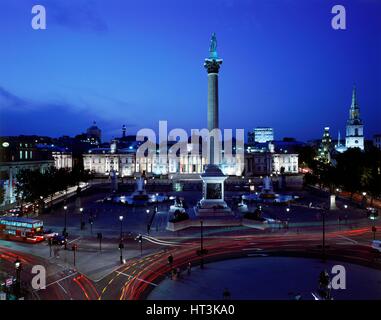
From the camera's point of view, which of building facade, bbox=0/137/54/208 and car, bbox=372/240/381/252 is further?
building facade, bbox=0/137/54/208

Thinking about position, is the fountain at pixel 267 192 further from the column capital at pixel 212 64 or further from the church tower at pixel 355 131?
the church tower at pixel 355 131

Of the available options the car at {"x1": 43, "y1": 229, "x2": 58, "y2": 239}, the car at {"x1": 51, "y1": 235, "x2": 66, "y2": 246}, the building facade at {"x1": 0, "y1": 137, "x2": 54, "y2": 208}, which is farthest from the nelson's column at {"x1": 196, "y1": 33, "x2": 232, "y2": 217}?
the building facade at {"x1": 0, "y1": 137, "x2": 54, "y2": 208}

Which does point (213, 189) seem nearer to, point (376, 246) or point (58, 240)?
point (58, 240)

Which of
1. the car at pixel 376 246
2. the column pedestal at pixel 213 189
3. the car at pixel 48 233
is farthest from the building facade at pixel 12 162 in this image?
the car at pixel 376 246

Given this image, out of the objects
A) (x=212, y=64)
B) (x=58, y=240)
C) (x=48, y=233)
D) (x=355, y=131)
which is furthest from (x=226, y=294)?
(x=355, y=131)

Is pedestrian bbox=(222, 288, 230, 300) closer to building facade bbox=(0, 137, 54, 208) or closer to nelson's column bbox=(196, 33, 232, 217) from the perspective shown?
nelson's column bbox=(196, 33, 232, 217)

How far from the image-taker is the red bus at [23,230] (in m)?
36.5

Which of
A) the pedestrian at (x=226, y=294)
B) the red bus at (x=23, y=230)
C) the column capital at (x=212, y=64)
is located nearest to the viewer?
the pedestrian at (x=226, y=294)

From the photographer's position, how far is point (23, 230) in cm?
3694

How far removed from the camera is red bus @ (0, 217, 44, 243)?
120 feet

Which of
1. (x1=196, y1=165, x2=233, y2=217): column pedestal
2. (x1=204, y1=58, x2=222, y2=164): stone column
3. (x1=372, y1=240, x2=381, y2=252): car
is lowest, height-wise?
(x1=372, y1=240, x2=381, y2=252): car

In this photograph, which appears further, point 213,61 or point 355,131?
point 355,131

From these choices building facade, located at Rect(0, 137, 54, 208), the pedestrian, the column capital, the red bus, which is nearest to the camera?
the pedestrian

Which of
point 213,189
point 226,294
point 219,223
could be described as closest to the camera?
point 226,294
